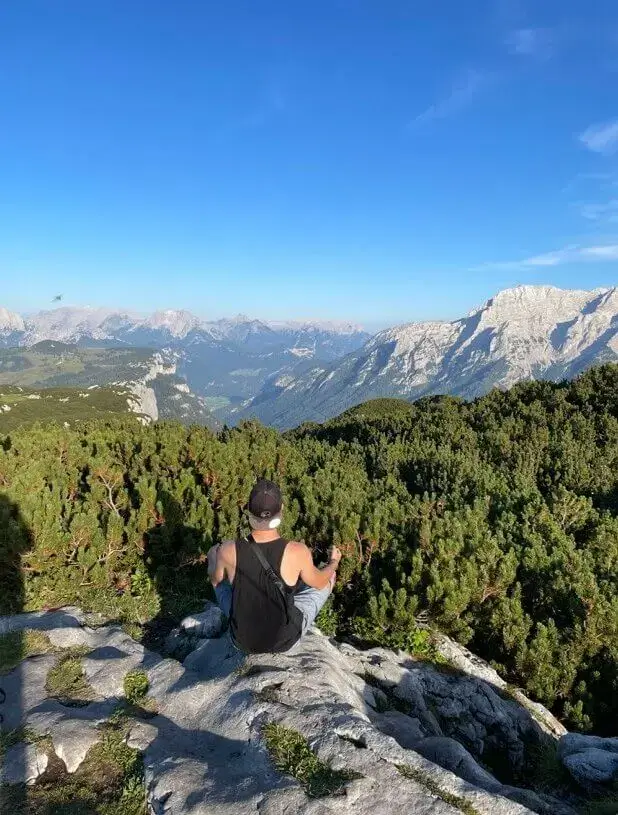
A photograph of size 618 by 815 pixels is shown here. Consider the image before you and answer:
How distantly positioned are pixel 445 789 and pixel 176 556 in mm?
6303

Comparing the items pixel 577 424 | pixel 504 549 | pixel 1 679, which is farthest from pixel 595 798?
pixel 577 424

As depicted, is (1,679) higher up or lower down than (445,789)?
lower down

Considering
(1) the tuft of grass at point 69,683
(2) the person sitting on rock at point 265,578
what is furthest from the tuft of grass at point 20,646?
(2) the person sitting on rock at point 265,578

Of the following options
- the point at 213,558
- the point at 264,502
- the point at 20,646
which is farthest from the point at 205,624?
the point at 264,502

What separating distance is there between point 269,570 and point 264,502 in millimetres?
765

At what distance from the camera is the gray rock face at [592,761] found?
16.6 ft

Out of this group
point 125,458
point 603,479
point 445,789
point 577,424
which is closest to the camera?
point 445,789

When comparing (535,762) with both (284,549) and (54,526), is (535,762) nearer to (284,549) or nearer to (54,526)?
(284,549)

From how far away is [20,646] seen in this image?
6344mm

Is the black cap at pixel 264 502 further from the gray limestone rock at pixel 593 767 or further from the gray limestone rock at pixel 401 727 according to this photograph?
the gray limestone rock at pixel 593 767

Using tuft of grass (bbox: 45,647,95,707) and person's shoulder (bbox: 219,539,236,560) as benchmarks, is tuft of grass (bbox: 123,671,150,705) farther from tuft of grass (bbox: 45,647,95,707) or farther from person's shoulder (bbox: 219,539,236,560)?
person's shoulder (bbox: 219,539,236,560)

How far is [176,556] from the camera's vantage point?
29.9 ft

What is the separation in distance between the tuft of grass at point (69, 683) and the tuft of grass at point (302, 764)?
2284 mm

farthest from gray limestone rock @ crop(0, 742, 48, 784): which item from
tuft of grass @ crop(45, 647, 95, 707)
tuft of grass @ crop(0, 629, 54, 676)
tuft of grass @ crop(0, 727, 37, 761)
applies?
→ tuft of grass @ crop(0, 629, 54, 676)
